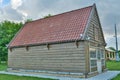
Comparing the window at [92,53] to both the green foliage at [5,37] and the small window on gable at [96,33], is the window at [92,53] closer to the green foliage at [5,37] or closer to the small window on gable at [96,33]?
the small window on gable at [96,33]

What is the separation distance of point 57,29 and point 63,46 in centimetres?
239

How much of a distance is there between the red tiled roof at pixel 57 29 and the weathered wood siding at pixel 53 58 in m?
0.64

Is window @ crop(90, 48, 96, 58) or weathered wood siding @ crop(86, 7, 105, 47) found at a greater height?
weathered wood siding @ crop(86, 7, 105, 47)

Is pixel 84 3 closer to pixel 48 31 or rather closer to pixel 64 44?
pixel 48 31

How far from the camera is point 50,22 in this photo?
17.5m

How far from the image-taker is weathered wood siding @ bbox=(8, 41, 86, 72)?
42.1ft

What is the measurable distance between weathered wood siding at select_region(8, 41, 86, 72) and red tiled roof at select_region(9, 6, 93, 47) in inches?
25.3

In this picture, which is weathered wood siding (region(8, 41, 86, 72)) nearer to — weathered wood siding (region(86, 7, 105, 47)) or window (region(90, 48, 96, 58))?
window (region(90, 48, 96, 58))

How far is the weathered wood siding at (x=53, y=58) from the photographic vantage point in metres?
12.8

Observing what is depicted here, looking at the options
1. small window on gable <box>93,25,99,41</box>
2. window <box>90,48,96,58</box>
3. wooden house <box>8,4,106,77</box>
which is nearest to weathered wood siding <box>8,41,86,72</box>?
wooden house <box>8,4,106,77</box>

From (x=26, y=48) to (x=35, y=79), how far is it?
16.8 ft

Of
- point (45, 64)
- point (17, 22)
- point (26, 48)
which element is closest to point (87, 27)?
point (45, 64)

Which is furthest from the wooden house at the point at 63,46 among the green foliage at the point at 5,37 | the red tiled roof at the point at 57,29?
the green foliage at the point at 5,37

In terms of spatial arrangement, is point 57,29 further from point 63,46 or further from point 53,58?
point 53,58
